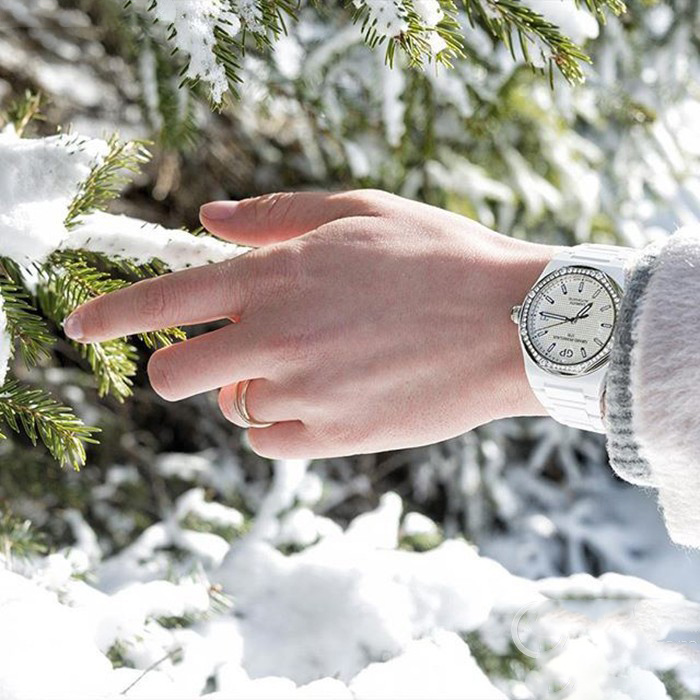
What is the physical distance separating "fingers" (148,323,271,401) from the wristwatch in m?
0.32

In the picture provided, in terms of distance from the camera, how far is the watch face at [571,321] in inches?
38.9

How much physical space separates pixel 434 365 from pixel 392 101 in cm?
117

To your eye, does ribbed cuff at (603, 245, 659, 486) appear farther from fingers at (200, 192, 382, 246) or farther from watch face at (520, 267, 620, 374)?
fingers at (200, 192, 382, 246)

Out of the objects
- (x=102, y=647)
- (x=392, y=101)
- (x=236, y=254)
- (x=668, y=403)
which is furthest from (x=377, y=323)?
(x=392, y=101)

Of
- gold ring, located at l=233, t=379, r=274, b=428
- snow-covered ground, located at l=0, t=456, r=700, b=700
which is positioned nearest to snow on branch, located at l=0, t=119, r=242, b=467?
gold ring, located at l=233, t=379, r=274, b=428

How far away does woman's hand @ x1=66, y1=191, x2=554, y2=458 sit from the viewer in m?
0.96

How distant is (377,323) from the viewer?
0.99 metres

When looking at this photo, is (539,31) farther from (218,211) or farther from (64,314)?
(64,314)

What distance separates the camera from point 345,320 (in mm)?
982

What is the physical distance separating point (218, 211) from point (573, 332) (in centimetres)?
46

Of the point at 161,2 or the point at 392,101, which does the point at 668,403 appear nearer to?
the point at 161,2

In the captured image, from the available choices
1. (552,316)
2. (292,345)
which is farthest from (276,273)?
(552,316)

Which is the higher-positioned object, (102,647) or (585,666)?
(585,666)

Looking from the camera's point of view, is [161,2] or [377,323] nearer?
[161,2]
